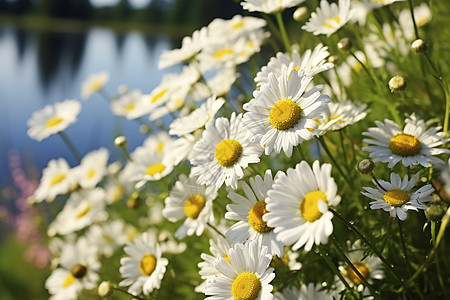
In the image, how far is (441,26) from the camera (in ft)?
4.79

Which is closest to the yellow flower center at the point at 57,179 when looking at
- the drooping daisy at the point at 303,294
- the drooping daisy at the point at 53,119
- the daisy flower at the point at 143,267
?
the drooping daisy at the point at 53,119

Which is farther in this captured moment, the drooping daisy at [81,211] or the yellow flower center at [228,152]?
the drooping daisy at [81,211]

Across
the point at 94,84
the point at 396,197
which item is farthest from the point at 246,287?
the point at 94,84

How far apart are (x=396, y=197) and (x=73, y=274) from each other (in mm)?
849

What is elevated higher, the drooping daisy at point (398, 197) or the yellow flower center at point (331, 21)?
the yellow flower center at point (331, 21)

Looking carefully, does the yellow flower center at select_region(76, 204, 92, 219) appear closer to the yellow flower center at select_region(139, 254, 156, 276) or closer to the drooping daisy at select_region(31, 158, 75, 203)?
the drooping daisy at select_region(31, 158, 75, 203)

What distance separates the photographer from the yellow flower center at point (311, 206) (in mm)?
576

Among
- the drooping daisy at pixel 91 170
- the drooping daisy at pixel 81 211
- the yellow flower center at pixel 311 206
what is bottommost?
the drooping daisy at pixel 81 211

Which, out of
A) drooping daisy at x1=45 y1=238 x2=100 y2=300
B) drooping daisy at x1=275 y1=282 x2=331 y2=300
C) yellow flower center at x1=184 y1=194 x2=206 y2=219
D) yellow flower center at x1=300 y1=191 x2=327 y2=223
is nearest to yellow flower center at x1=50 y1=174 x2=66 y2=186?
drooping daisy at x1=45 y1=238 x2=100 y2=300

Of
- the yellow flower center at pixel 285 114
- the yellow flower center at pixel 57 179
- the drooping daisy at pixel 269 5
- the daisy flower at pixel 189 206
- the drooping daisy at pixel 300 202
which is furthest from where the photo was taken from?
the yellow flower center at pixel 57 179

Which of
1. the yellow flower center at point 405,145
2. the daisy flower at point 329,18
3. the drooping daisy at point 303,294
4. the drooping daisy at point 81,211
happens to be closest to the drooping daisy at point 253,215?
the drooping daisy at point 303,294

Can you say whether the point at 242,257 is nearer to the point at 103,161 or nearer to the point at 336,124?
the point at 336,124

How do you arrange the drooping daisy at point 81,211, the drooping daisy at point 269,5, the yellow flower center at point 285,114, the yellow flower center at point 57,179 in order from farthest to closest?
the yellow flower center at point 57,179 → the drooping daisy at point 81,211 → the drooping daisy at point 269,5 → the yellow flower center at point 285,114

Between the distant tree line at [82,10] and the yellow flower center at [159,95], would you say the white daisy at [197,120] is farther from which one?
the distant tree line at [82,10]
